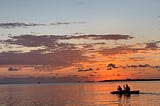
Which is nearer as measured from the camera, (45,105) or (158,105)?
Result: (158,105)

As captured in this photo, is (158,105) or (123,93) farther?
(123,93)

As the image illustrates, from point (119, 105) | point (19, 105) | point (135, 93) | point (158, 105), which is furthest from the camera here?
point (135, 93)

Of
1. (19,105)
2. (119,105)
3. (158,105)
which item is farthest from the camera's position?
(19,105)

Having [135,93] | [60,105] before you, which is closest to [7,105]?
[60,105]

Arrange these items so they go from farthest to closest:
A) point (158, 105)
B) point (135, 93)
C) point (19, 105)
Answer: point (135, 93) → point (19, 105) → point (158, 105)

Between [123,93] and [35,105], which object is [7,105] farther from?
[123,93]

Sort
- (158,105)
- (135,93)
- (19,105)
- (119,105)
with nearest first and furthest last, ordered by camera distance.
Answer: (158,105) → (119,105) → (19,105) → (135,93)

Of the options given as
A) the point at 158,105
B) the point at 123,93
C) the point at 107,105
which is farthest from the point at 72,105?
the point at 123,93

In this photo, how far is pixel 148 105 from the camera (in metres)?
71.5

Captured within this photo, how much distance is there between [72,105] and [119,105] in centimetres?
1020

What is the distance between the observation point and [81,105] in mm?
75938

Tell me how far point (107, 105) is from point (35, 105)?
1612 centimetres

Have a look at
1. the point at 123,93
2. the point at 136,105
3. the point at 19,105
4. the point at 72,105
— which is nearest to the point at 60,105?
the point at 72,105

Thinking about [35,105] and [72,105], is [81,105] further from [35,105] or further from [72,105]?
[35,105]
